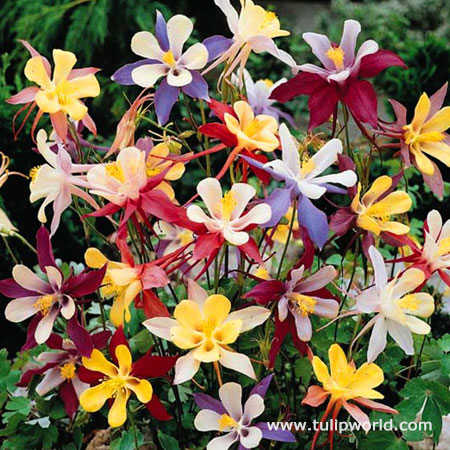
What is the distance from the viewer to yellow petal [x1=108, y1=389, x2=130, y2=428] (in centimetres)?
100

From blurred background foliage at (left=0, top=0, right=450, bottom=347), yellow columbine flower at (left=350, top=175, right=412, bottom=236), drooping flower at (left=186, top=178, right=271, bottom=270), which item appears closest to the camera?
drooping flower at (left=186, top=178, right=271, bottom=270)

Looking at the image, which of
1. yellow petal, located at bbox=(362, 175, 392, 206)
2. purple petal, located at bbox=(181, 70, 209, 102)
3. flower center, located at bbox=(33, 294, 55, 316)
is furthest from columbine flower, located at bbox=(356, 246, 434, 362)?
flower center, located at bbox=(33, 294, 55, 316)

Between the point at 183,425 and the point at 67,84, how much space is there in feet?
1.85

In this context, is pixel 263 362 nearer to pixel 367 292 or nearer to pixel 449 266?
pixel 367 292

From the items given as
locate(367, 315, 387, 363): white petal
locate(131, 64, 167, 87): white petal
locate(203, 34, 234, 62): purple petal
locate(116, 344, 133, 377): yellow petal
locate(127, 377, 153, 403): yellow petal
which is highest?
locate(203, 34, 234, 62): purple petal

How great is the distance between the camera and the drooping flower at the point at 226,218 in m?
0.95

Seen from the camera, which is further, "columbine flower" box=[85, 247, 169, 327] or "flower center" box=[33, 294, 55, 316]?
"flower center" box=[33, 294, 55, 316]

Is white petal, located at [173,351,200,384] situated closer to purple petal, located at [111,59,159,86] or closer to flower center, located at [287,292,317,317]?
flower center, located at [287,292,317,317]

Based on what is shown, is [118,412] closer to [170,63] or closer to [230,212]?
[230,212]

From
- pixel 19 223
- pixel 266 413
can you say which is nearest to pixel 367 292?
pixel 266 413

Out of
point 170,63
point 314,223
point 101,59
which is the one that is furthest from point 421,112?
point 101,59

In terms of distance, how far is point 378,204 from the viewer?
3.48 feet

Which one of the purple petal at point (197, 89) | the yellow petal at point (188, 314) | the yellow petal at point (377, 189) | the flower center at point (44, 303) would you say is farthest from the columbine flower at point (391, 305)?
the flower center at point (44, 303)

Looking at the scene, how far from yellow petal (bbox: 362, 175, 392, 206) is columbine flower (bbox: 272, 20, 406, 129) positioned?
0.26ft
